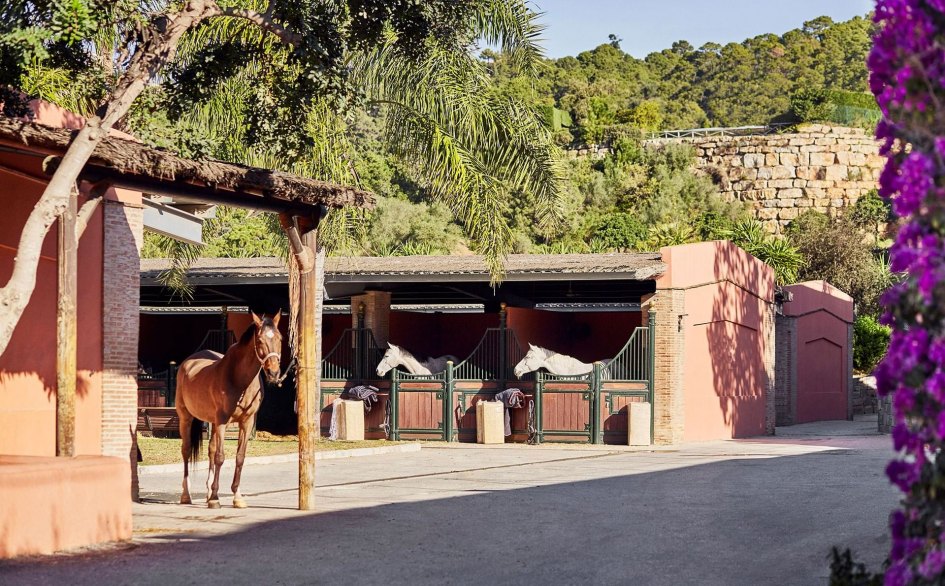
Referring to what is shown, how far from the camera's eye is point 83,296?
45.8ft

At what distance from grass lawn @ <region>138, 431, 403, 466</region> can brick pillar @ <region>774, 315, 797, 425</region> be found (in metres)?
13.6

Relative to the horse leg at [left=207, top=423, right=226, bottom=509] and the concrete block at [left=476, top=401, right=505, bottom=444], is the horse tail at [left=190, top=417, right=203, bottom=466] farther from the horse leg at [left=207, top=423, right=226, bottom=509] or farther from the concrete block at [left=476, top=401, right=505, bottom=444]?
the concrete block at [left=476, top=401, right=505, bottom=444]

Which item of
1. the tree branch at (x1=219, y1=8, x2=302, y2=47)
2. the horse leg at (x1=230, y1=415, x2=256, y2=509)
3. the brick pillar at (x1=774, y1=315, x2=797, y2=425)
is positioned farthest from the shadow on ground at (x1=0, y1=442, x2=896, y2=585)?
the brick pillar at (x1=774, y1=315, x2=797, y2=425)

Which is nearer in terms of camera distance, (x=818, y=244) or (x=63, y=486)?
(x=63, y=486)

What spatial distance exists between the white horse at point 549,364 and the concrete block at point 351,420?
134 inches

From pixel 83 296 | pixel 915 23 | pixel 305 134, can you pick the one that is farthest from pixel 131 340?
pixel 915 23

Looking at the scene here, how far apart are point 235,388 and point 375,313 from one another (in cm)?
1476

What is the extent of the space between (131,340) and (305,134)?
310 cm

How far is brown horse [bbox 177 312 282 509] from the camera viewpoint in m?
12.8

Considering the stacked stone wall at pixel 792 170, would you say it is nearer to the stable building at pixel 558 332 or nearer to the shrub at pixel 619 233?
the shrub at pixel 619 233

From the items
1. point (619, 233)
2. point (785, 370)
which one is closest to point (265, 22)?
point (785, 370)

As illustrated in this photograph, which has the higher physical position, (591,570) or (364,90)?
(364,90)

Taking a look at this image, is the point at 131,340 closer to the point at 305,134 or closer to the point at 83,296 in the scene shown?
the point at 83,296

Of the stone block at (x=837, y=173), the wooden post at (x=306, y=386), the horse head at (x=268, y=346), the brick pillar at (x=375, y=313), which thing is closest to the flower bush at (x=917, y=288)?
the horse head at (x=268, y=346)
